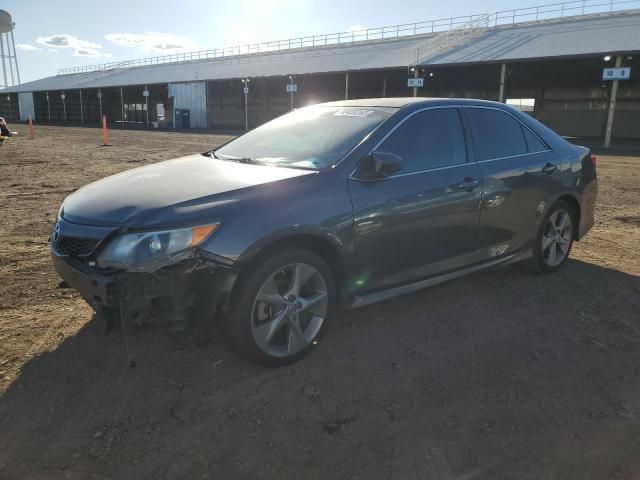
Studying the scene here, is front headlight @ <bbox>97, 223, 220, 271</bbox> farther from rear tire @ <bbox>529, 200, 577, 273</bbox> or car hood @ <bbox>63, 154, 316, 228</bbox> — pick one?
rear tire @ <bbox>529, 200, 577, 273</bbox>

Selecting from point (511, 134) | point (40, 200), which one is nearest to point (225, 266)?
point (511, 134)

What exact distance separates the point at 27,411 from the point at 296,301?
1.60 m

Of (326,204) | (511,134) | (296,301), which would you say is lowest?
(296,301)

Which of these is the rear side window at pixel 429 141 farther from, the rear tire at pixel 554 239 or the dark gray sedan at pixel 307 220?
the rear tire at pixel 554 239

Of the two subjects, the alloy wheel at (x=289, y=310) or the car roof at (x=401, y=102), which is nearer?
the alloy wheel at (x=289, y=310)

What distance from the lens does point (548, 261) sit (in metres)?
5.04

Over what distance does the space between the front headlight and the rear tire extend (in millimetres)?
3383

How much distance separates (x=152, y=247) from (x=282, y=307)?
2.85 ft

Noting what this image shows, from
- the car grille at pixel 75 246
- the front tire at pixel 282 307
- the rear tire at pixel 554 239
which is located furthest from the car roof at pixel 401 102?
the car grille at pixel 75 246

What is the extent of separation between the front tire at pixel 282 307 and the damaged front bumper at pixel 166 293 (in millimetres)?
157

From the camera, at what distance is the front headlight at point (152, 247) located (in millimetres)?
2756

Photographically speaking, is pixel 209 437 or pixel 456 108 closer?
pixel 209 437

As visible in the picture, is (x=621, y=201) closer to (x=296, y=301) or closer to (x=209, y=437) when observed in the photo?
(x=296, y=301)

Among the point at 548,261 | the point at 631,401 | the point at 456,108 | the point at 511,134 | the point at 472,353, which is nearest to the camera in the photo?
the point at 631,401
